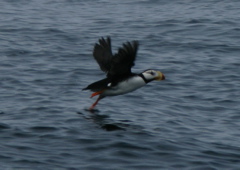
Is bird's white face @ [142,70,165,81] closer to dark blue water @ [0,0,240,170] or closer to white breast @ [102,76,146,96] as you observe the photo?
white breast @ [102,76,146,96]

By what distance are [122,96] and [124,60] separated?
244 centimetres

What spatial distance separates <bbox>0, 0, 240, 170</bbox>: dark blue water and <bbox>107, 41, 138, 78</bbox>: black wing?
859 mm

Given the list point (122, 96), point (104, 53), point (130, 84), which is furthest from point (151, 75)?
point (122, 96)

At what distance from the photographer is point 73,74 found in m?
15.1

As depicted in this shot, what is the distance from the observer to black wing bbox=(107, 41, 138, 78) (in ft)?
36.0

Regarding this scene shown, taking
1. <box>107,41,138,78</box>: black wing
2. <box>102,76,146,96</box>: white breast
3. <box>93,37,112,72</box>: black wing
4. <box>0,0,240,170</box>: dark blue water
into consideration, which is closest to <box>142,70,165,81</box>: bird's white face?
<box>102,76,146,96</box>: white breast

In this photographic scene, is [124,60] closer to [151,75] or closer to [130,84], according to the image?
[130,84]

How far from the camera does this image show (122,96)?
13625 millimetres

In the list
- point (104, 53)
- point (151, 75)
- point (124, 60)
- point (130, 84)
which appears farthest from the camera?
point (104, 53)

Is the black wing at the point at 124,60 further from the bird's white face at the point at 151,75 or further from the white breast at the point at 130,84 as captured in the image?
the bird's white face at the point at 151,75

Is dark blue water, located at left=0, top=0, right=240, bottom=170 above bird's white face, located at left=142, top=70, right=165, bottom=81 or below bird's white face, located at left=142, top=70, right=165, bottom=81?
below

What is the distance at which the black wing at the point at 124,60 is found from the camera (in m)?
11.0

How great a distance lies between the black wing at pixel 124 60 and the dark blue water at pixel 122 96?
86 centimetres

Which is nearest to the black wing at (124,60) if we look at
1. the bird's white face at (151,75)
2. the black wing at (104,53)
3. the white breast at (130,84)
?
the white breast at (130,84)
